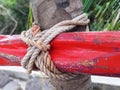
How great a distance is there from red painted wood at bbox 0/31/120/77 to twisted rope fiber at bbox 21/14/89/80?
0.07 feet

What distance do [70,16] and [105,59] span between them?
0.84 ft

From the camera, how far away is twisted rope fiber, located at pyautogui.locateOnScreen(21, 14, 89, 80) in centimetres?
110

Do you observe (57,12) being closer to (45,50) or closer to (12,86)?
(45,50)

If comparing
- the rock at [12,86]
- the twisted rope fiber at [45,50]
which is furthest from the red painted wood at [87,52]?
the rock at [12,86]

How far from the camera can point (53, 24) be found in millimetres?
1187

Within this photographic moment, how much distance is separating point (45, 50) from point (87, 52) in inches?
6.0

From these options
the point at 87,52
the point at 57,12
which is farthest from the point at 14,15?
the point at 87,52

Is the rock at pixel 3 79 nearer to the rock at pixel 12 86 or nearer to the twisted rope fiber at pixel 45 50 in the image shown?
the rock at pixel 12 86

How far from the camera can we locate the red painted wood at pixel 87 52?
38.5 inches

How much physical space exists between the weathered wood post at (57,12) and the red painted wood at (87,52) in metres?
0.10

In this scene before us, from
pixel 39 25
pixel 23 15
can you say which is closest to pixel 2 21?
pixel 23 15

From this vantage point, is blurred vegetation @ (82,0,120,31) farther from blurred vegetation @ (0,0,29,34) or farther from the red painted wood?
blurred vegetation @ (0,0,29,34)

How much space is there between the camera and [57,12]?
1.17 metres

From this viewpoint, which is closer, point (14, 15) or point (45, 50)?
point (45, 50)
